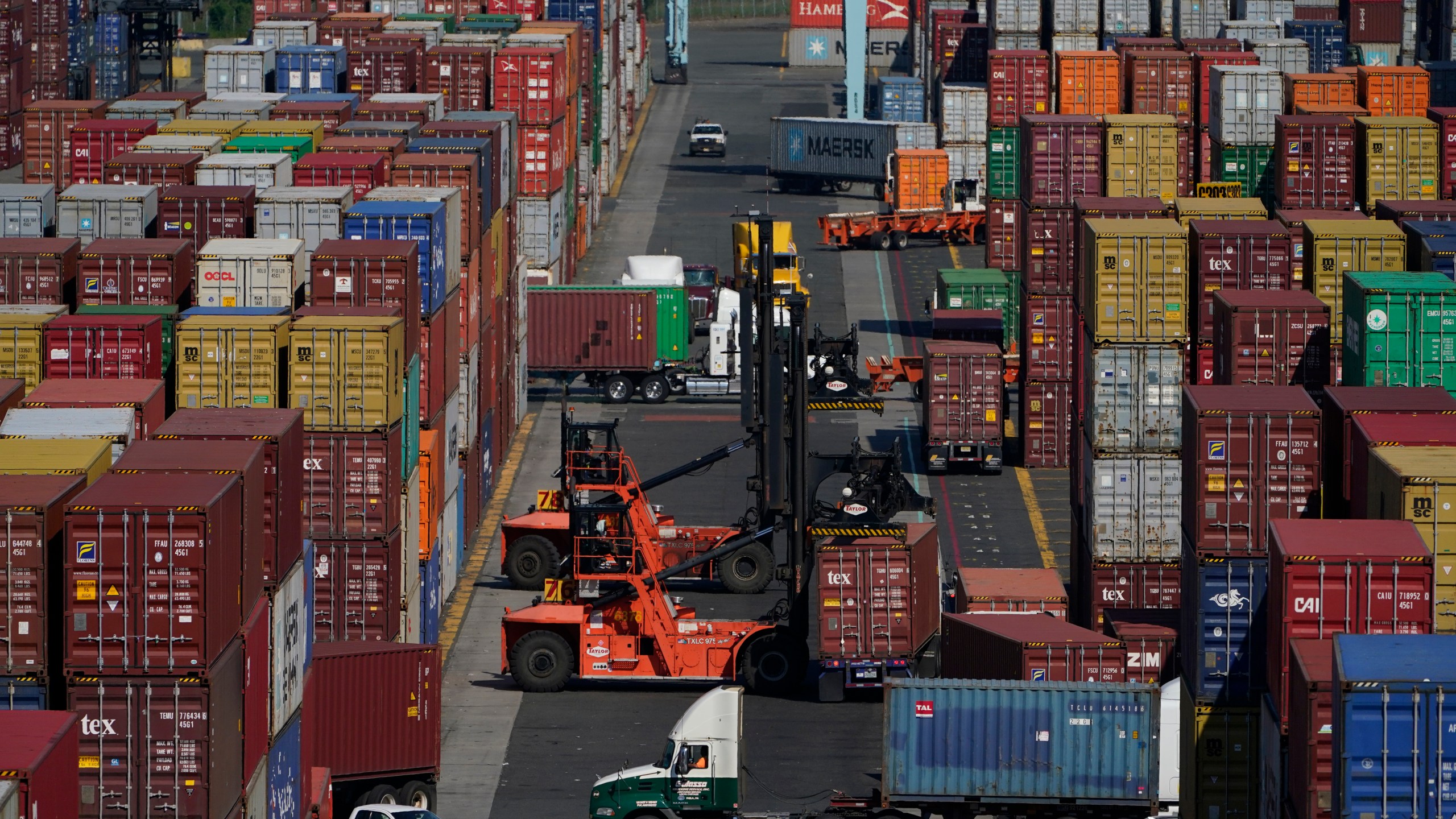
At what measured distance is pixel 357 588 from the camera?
48.6 m

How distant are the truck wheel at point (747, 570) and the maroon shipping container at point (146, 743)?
2893 cm

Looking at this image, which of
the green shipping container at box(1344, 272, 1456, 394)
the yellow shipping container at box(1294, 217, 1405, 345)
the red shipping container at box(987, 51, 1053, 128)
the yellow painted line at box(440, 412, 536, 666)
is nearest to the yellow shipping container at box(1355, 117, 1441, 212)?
the yellow shipping container at box(1294, 217, 1405, 345)

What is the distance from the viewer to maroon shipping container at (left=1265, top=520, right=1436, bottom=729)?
33.6 metres

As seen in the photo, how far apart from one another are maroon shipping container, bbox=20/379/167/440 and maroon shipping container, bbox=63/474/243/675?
8.92 metres

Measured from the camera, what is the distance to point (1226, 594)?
128 ft

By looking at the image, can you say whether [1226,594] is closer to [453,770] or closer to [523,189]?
[453,770]

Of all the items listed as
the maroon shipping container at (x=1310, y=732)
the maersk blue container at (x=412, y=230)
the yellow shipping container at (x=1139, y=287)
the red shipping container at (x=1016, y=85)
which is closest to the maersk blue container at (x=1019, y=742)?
the maroon shipping container at (x=1310, y=732)

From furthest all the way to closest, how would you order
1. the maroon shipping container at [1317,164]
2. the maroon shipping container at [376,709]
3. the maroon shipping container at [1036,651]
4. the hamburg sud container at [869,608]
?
the maroon shipping container at [1317,164]
the hamburg sud container at [869,608]
the maroon shipping container at [1036,651]
the maroon shipping container at [376,709]

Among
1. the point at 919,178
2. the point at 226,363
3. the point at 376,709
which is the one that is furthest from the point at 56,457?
the point at 919,178

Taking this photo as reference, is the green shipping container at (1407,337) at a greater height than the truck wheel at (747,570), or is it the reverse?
the green shipping container at (1407,337)

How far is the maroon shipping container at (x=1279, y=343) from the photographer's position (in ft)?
159

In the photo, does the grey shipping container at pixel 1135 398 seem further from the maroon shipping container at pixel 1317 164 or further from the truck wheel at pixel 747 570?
the maroon shipping container at pixel 1317 164

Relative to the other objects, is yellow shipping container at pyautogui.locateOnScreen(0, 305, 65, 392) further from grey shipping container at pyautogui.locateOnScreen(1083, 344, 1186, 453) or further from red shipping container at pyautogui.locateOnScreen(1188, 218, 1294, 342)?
red shipping container at pyautogui.locateOnScreen(1188, 218, 1294, 342)

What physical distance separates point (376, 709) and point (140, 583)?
11631 mm
